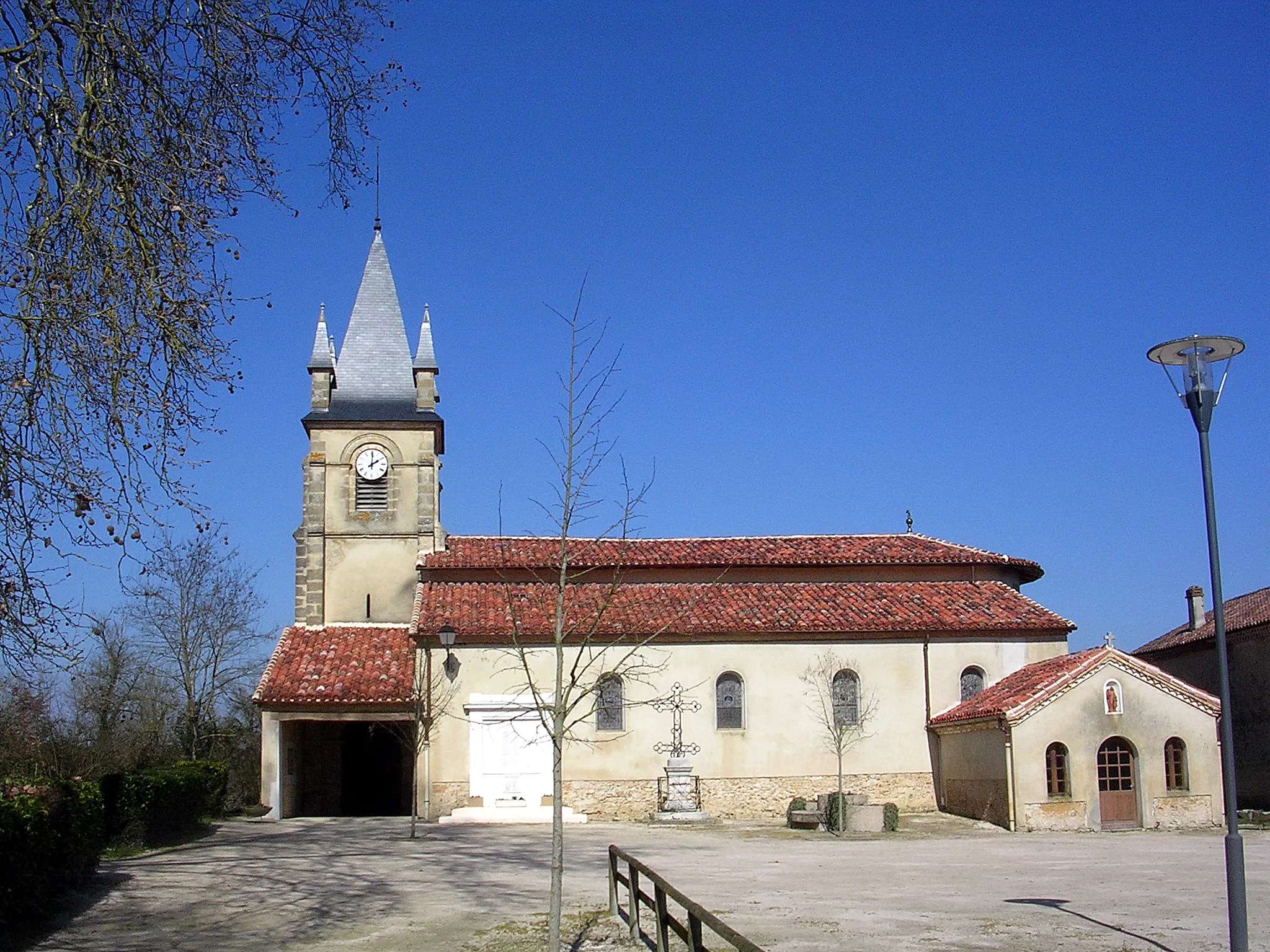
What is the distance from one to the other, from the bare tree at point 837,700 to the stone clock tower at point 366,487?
11.3m

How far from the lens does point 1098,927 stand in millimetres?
13414

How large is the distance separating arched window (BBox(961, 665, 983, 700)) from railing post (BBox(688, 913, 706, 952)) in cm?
2343

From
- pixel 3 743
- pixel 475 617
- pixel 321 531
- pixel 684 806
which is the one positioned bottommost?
pixel 684 806

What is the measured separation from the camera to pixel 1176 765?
91.6ft

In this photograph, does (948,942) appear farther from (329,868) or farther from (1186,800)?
(1186,800)

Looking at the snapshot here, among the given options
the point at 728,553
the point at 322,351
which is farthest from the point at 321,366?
the point at 728,553

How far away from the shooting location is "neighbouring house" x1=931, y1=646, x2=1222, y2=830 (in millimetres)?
27109

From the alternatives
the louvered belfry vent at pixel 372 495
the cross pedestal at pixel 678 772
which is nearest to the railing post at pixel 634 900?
the cross pedestal at pixel 678 772

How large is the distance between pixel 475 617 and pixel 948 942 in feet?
64.5

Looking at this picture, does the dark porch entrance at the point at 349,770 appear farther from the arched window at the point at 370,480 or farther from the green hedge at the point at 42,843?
the green hedge at the point at 42,843

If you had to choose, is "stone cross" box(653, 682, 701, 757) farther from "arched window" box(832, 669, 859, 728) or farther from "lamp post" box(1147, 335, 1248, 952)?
"lamp post" box(1147, 335, 1248, 952)

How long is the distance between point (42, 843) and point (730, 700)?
19.3 metres

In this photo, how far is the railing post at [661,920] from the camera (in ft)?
34.6

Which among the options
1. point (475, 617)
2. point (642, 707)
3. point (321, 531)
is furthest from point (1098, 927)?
point (321, 531)
